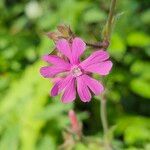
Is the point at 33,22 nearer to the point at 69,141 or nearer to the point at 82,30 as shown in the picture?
the point at 82,30

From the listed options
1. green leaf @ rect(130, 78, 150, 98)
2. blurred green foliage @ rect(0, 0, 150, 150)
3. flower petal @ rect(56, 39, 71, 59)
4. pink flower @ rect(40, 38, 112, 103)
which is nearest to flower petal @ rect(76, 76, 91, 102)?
pink flower @ rect(40, 38, 112, 103)

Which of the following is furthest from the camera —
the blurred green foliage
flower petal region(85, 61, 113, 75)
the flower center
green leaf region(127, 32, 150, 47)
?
green leaf region(127, 32, 150, 47)

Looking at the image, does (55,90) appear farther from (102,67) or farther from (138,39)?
(138,39)

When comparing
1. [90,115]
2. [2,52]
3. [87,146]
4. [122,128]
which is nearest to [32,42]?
[2,52]

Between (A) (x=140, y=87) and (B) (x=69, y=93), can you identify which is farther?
(A) (x=140, y=87)

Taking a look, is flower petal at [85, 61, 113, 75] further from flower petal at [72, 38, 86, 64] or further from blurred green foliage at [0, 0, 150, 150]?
blurred green foliage at [0, 0, 150, 150]

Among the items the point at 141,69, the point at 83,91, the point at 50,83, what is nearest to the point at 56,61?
the point at 83,91
